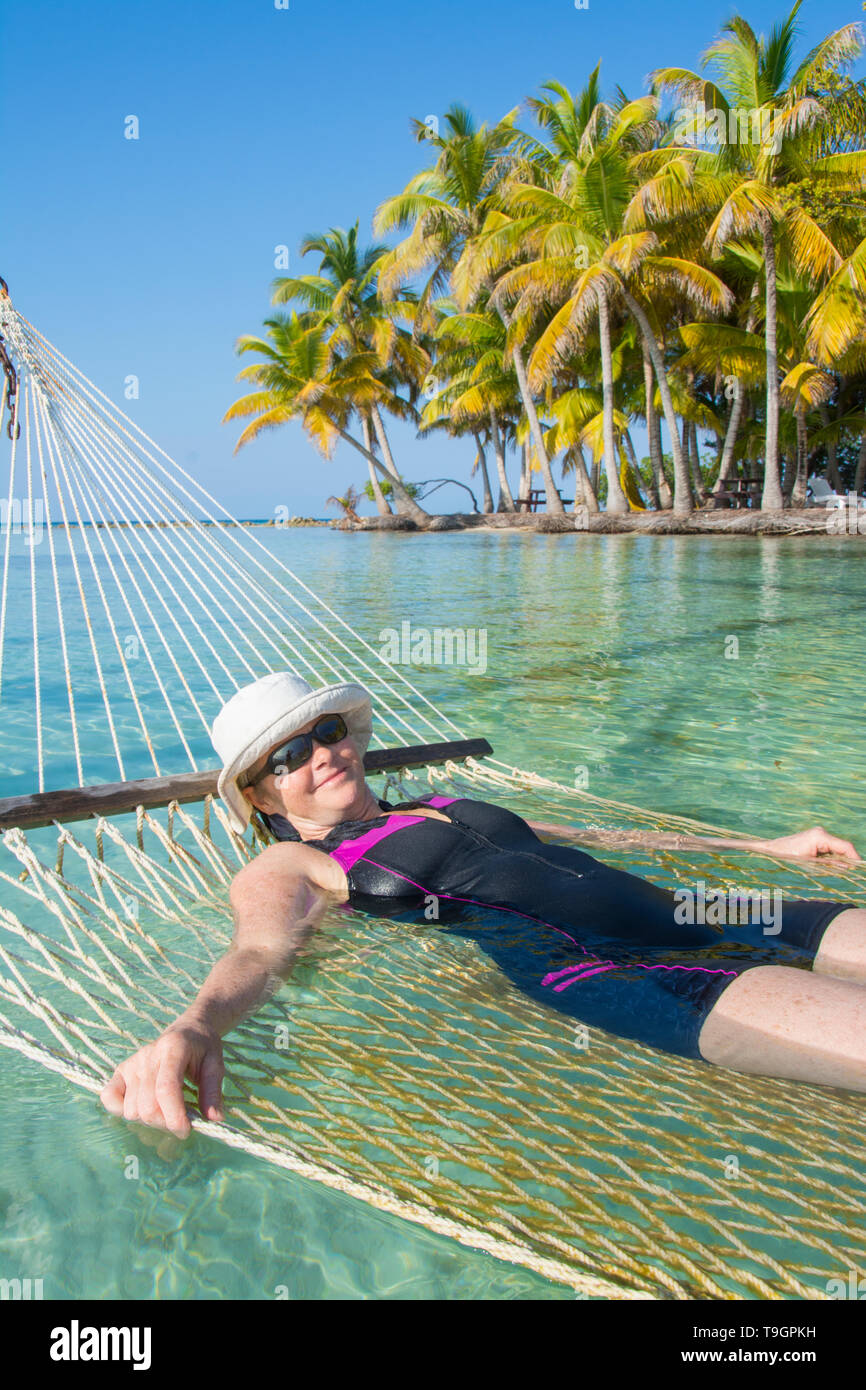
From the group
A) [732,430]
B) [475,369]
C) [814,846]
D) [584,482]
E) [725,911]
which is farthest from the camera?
[475,369]

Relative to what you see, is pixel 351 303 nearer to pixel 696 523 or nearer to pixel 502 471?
pixel 502 471

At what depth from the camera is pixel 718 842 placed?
6.63ft

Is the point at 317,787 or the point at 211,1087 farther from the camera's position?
the point at 317,787

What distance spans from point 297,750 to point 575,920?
1.88 feet

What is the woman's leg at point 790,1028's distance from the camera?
3.82ft

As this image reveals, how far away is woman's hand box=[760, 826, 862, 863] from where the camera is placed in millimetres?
1890

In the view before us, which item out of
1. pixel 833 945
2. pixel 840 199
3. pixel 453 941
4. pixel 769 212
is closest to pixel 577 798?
pixel 453 941

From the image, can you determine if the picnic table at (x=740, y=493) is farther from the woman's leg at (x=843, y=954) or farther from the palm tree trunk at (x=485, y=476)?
the woman's leg at (x=843, y=954)

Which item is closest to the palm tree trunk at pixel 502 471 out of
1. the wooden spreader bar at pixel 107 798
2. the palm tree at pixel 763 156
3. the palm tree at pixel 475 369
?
the palm tree at pixel 475 369

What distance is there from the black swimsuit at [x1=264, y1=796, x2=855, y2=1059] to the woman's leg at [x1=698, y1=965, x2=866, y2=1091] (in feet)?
0.09

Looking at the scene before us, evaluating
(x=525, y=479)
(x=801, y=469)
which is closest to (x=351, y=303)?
(x=525, y=479)

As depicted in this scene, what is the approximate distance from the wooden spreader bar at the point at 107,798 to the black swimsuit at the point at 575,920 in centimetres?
76

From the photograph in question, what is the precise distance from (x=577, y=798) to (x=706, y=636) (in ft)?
11.8

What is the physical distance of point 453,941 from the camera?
1.78 m
